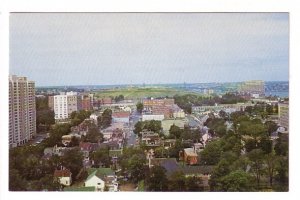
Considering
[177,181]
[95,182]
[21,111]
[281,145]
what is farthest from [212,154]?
[21,111]

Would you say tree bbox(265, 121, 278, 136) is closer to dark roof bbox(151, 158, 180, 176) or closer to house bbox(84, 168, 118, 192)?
dark roof bbox(151, 158, 180, 176)

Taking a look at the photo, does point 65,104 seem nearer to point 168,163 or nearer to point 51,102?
point 51,102

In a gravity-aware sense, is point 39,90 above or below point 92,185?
above

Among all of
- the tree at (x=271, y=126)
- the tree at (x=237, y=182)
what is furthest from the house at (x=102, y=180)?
the tree at (x=271, y=126)

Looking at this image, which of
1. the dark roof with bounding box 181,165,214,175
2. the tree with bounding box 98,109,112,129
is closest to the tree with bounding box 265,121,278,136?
the dark roof with bounding box 181,165,214,175

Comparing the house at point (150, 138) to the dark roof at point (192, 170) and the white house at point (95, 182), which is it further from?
the white house at point (95, 182)
